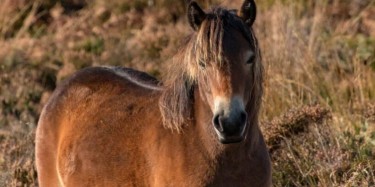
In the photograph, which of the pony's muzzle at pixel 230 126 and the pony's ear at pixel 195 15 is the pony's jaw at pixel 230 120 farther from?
the pony's ear at pixel 195 15

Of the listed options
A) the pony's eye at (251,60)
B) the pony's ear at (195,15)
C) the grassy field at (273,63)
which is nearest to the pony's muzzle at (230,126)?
the pony's eye at (251,60)

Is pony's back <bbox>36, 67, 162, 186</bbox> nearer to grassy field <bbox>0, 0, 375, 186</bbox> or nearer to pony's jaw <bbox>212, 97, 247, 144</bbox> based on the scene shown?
pony's jaw <bbox>212, 97, 247, 144</bbox>

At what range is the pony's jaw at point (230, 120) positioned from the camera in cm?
427

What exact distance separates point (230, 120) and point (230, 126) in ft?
0.10

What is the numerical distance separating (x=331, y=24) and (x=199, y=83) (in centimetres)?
686

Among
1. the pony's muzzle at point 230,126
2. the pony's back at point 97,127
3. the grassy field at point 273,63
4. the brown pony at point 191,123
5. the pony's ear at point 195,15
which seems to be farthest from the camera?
the grassy field at point 273,63

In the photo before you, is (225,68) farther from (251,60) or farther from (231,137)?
(231,137)

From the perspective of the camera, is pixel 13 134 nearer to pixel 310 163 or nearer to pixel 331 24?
pixel 310 163

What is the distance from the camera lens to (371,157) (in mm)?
6539

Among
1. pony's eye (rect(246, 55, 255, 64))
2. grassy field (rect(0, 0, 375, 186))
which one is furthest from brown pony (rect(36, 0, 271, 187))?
grassy field (rect(0, 0, 375, 186))

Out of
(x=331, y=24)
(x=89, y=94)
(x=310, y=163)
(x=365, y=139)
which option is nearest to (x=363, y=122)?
(x=365, y=139)

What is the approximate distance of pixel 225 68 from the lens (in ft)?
14.6

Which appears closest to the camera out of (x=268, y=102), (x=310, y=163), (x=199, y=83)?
(x=199, y=83)

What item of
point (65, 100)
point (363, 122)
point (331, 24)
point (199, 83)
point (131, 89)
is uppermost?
point (199, 83)
